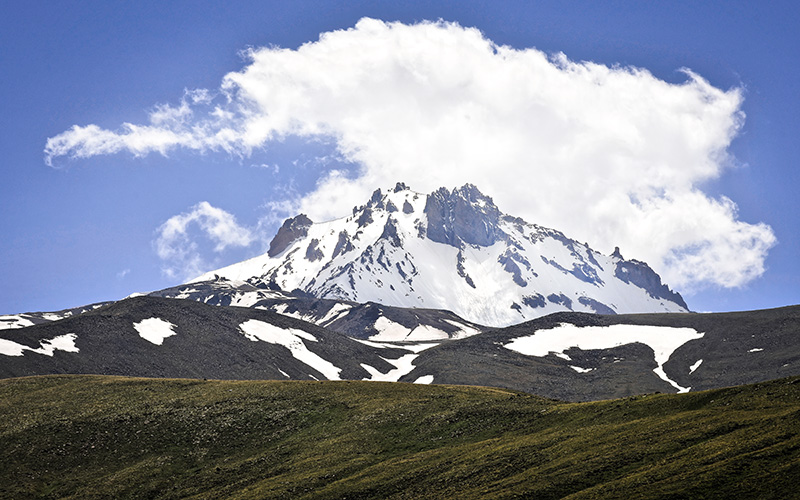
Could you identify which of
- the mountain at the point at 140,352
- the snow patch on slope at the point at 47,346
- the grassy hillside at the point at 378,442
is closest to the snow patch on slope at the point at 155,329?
the mountain at the point at 140,352

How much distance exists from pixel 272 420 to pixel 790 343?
162658 mm

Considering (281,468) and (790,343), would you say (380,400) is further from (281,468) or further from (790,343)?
(790,343)

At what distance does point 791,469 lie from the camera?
39156mm

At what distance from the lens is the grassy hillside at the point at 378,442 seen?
46.2 meters

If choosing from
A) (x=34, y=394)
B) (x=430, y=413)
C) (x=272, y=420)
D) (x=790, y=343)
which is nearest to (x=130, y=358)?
(x=34, y=394)

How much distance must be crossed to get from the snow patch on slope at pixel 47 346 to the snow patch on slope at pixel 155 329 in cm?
1822

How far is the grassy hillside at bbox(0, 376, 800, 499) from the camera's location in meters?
46.2

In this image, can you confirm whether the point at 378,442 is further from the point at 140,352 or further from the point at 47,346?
the point at 140,352

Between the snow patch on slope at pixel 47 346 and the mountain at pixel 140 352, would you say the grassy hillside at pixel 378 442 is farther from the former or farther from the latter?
the mountain at pixel 140 352

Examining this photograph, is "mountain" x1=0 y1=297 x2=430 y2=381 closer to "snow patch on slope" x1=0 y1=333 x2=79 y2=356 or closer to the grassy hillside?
"snow patch on slope" x1=0 y1=333 x2=79 y2=356

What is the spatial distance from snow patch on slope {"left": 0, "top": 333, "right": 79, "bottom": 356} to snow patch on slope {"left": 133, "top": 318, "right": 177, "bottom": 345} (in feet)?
59.8

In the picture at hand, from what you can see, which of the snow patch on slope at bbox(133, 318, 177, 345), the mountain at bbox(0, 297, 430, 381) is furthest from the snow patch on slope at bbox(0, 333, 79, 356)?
the snow patch on slope at bbox(133, 318, 177, 345)

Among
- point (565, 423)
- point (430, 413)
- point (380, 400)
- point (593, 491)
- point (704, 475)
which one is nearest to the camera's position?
point (704, 475)

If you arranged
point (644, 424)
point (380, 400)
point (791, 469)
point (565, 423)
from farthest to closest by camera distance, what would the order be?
point (380, 400), point (565, 423), point (644, 424), point (791, 469)
